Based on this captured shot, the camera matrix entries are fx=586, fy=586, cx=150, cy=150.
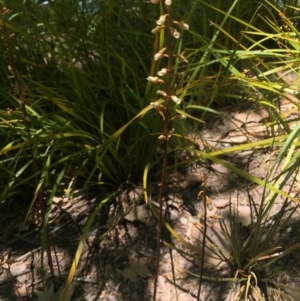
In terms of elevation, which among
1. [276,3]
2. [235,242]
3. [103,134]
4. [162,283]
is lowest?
[162,283]

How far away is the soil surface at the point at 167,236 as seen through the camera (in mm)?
2270

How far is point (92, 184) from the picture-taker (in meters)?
2.62

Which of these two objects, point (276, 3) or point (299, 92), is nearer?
point (299, 92)

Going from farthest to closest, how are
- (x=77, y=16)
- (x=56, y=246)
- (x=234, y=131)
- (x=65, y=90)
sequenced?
(x=77, y=16)
(x=234, y=131)
(x=65, y=90)
(x=56, y=246)

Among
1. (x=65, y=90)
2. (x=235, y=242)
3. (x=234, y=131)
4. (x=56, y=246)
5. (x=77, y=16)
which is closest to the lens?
(x=235, y=242)

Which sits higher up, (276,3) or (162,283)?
(276,3)

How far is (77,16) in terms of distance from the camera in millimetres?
3031

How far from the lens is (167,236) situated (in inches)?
95.9

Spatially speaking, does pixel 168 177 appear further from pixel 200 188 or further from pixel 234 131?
pixel 234 131

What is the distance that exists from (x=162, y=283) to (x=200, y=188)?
49 cm

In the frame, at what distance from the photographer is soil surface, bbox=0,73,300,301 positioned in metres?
2.27

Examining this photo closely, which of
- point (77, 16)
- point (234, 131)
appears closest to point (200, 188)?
point (234, 131)

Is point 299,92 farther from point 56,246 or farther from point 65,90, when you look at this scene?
point 56,246

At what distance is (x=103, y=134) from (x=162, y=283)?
2.22 ft
